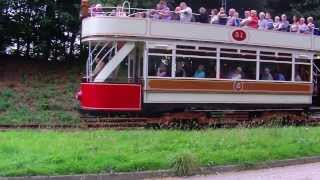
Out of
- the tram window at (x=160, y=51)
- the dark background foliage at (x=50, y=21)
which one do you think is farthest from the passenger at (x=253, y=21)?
the dark background foliage at (x=50, y=21)

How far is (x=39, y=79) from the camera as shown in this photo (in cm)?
3036

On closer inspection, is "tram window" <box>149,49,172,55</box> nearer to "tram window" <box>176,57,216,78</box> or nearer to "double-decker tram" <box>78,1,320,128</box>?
"double-decker tram" <box>78,1,320,128</box>

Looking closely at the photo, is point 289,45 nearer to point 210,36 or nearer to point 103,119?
point 210,36

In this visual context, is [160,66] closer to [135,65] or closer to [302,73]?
[135,65]

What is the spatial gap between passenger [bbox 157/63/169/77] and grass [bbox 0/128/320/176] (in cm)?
402

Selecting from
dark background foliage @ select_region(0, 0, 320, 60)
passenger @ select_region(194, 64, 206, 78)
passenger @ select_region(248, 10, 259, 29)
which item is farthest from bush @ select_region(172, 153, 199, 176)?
dark background foliage @ select_region(0, 0, 320, 60)

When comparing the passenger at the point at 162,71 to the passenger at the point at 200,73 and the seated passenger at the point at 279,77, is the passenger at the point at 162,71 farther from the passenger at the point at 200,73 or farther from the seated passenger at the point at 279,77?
the seated passenger at the point at 279,77

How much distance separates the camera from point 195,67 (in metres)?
20.0

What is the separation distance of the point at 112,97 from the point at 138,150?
6.21 metres

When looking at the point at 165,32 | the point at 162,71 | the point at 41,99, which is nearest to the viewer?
the point at 162,71

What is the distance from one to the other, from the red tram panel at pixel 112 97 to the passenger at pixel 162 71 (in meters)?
0.74

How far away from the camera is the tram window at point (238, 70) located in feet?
67.4

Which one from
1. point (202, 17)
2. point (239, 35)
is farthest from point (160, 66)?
point (239, 35)

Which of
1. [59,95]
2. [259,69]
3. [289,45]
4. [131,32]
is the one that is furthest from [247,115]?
[59,95]
